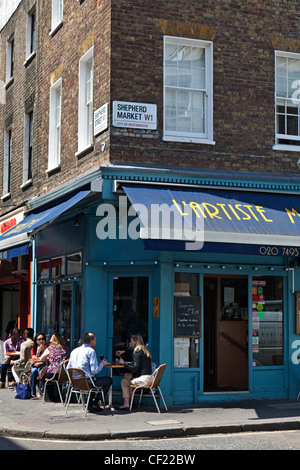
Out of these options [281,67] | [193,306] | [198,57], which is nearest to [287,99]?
[281,67]

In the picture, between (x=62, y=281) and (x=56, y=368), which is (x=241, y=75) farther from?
(x=56, y=368)

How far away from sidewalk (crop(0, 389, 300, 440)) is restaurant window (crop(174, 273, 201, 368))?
3.08 ft

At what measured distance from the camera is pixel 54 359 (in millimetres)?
13195

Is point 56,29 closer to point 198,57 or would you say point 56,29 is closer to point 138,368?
point 198,57

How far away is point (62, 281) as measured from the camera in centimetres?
1499

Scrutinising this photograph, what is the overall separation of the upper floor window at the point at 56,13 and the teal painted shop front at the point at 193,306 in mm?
5443

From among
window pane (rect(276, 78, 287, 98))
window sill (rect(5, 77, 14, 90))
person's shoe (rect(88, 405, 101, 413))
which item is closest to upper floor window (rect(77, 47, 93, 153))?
window pane (rect(276, 78, 287, 98))

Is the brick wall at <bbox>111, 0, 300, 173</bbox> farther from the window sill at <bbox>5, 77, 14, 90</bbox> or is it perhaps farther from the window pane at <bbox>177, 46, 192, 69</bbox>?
the window sill at <bbox>5, 77, 14, 90</bbox>

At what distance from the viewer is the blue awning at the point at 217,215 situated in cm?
1127

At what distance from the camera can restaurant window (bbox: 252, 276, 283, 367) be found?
526 inches

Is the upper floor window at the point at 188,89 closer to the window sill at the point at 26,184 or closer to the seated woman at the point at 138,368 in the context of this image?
the seated woman at the point at 138,368

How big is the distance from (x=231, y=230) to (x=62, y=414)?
433 centimetres

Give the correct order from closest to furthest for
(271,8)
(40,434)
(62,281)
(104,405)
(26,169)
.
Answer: (40,434) → (104,405) → (271,8) → (62,281) → (26,169)

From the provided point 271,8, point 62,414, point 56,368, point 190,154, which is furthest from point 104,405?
point 271,8
